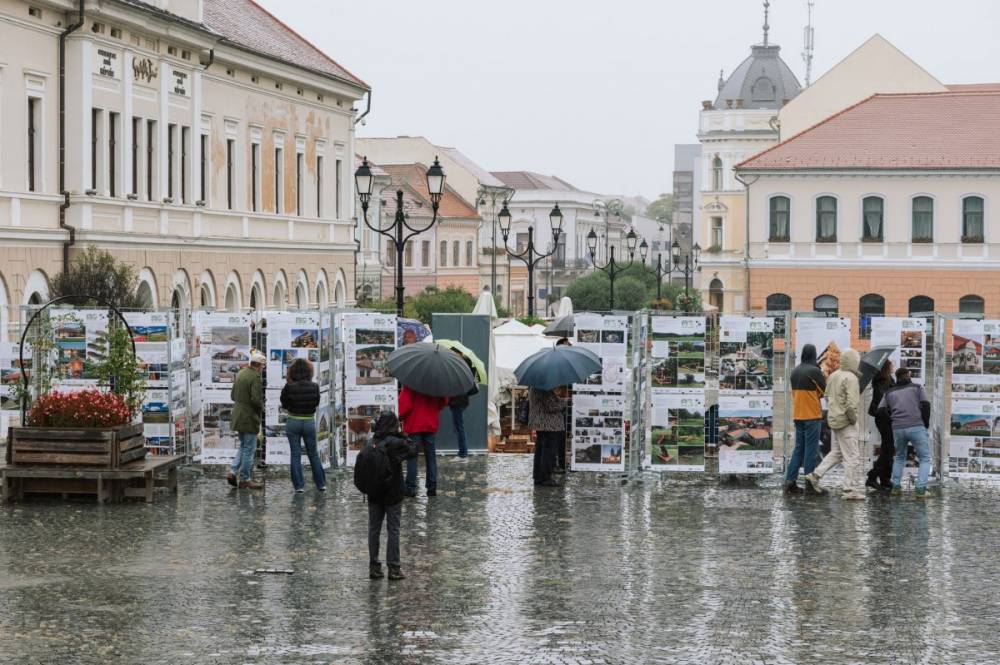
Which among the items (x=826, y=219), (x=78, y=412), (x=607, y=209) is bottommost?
(x=78, y=412)

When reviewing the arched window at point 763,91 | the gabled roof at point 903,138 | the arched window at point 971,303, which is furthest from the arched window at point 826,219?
the arched window at point 763,91

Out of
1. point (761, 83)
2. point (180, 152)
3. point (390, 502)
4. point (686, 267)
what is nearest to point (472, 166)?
point (761, 83)

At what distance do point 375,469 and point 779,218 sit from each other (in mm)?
51491

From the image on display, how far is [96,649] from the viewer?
11.9 metres

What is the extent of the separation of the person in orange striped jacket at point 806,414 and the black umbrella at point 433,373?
12.9 ft

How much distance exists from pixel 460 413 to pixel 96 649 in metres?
12.2

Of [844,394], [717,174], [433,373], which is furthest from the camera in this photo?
[717,174]

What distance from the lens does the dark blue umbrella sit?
20.7 metres

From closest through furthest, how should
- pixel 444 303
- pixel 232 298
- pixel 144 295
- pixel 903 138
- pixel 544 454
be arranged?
pixel 544 454
pixel 144 295
pixel 232 298
pixel 444 303
pixel 903 138

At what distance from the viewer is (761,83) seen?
115438mm

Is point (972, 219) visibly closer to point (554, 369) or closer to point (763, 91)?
point (554, 369)

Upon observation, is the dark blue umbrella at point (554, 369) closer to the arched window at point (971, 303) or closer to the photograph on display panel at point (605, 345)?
the photograph on display panel at point (605, 345)

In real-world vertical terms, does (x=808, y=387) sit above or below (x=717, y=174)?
below

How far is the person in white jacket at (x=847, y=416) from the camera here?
1978 centimetres
